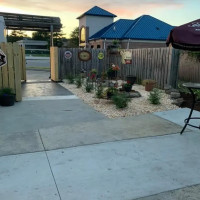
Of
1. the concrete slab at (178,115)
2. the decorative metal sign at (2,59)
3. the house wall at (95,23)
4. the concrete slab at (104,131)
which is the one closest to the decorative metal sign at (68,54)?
the decorative metal sign at (2,59)

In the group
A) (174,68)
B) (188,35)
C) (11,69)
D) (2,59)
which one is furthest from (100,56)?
(188,35)

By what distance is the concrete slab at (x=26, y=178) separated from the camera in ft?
8.52

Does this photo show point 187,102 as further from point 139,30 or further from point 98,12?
point 98,12

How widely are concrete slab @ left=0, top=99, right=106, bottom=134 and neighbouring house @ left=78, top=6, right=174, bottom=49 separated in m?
17.7

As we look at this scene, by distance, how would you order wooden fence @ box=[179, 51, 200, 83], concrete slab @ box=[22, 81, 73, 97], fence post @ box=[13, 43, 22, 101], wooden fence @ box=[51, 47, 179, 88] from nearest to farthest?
1. fence post @ box=[13, 43, 22, 101]
2. concrete slab @ box=[22, 81, 73, 97]
3. wooden fence @ box=[51, 47, 179, 88]
4. wooden fence @ box=[179, 51, 200, 83]

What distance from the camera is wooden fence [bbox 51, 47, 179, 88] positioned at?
376 inches

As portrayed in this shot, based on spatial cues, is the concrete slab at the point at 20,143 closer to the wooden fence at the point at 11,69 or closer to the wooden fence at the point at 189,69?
the wooden fence at the point at 11,69

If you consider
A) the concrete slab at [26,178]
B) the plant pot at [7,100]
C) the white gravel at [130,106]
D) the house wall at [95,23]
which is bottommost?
the concrete slab at [26,178]

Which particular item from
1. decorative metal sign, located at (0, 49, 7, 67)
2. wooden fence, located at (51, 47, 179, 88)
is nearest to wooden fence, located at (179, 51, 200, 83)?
wooden fence, located at (51, 47, 179, 88)

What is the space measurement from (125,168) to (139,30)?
2356 cm

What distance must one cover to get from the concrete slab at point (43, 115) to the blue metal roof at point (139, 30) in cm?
1815

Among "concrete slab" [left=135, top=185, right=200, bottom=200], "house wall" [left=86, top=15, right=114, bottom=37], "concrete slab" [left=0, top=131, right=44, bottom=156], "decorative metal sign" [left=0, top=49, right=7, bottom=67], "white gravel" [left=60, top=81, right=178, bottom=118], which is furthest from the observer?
"house wall" [left=86, top=15, right=114, bottom=37]

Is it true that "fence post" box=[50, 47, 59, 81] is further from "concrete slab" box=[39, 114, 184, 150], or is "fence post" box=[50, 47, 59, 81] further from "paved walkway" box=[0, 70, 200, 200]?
"concrete slab" box=[39, 114, 184, 150]

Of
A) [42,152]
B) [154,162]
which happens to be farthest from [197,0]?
→ [42,152]
